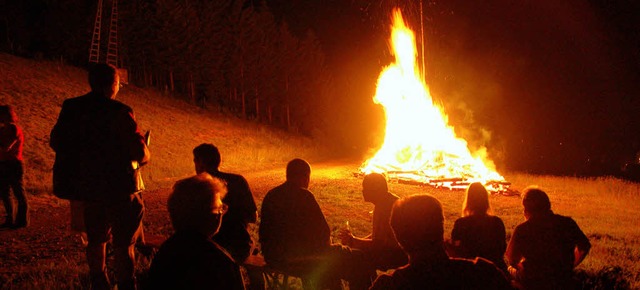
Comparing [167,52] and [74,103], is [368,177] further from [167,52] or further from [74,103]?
[167,52]

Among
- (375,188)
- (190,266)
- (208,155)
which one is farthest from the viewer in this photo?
(375,188)

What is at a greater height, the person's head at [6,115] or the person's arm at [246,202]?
the person's head at [6,115]

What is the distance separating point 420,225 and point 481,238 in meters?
2.44

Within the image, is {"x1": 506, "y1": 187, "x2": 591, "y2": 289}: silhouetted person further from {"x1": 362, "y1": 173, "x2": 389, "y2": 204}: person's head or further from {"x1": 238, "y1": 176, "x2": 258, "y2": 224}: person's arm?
{"x1": 238, "y1": 176, "x2": 258, "y2": 224}: person's arm

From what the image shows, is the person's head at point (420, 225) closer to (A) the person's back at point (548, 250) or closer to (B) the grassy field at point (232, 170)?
(A) the person's back at point (548, 250)

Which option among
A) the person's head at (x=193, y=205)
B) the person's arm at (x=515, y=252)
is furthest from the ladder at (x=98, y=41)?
the person's head at (x=193, y=205)

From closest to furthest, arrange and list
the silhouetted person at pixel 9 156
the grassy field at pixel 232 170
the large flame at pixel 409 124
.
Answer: the grassy field at pixel 232 170 → the silhouetted person at pixel 9 156 → the large flame at pixel 409 124

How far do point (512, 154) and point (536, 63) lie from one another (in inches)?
225

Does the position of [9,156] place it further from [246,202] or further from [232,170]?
[232,170]

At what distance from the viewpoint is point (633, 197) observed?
13375 mm

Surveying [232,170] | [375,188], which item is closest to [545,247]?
[375,188]

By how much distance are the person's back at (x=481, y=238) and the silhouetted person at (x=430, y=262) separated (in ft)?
7.29

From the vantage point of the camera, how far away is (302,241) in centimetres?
460

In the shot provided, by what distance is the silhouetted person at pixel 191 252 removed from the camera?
2650 millimetres
